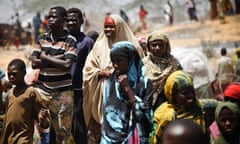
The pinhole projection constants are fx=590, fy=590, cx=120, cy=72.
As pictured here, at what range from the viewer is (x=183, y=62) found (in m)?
8.52

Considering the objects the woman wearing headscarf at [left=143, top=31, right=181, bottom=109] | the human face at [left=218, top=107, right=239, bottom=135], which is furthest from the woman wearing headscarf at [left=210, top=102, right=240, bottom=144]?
the woman wearing headscarf at [left=143, top=31, right=181, bottom=109]

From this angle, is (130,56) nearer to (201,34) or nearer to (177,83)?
(177,83)

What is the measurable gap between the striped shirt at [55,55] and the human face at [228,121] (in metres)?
1.52

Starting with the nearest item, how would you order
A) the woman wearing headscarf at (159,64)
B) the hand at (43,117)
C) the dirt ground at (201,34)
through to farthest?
1. the hand at (43,117)
2. the woman wearing headscarf at (159,64)
3. the dirt ground at (201,34)

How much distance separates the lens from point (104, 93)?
4.52 m

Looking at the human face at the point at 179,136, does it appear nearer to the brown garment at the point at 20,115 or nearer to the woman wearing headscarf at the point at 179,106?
the woman wearing headscarf at the point at 179,106

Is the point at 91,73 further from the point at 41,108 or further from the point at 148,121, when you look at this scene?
the point at 148,121

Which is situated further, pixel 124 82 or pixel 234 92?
pixel 234 92

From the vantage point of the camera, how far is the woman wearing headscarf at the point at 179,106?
4.16 meters

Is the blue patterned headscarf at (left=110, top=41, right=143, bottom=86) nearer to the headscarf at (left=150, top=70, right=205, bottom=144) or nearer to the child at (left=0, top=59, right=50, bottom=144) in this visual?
the headscarf at (left=150, top=70, right=205, bottom=144)

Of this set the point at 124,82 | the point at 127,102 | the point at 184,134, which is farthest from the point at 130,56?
the point at 184,134

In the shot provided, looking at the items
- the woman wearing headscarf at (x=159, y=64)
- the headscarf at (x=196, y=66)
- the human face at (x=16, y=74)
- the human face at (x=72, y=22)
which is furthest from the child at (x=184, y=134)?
the headscarf at (x=196, y=66)

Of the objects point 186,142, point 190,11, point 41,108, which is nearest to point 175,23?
point 190,11

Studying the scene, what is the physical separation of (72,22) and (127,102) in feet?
5.05
